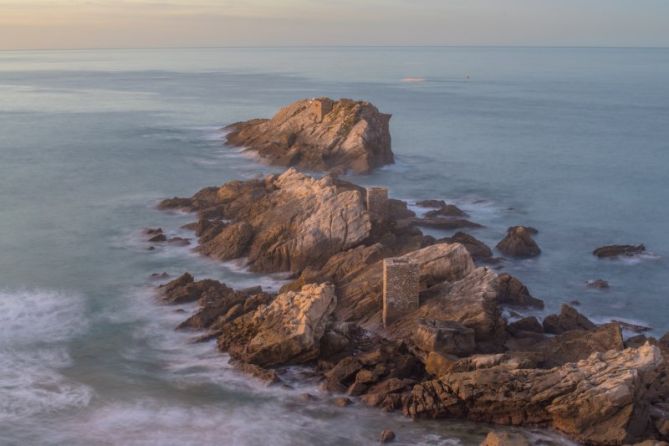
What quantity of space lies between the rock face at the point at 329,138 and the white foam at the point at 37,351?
101 feet

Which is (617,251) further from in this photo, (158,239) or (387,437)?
(387,437)

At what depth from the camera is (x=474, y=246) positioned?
4234 cm

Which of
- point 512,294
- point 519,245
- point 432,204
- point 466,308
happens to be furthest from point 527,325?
point 432,204

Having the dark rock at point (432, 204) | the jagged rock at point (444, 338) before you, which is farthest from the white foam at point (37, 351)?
the dark rock at point (432, 204)

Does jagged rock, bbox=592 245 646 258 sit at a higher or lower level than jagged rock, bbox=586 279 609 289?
higher

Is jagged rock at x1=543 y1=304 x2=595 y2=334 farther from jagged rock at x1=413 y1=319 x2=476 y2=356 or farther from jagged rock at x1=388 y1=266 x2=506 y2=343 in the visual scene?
jagged rock at x1=413 y1=319 x2=476 y2=356

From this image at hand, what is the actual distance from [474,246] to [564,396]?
61.5 feet

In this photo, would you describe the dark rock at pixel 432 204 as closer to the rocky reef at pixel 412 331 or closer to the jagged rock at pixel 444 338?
the rocky reef at pixel 412 331

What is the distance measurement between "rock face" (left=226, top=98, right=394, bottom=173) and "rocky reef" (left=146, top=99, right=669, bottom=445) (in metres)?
22.5

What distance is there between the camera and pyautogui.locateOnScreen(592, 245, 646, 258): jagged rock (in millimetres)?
45000

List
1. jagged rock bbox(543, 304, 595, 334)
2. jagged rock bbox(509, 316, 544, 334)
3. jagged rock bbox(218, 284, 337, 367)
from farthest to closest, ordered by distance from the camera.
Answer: jagged rock bbox(543, 304, 595, 334) < jagged rock bbox(509, 316, 544, 334) < jagged rock bbox(218, 284, 337, 367)

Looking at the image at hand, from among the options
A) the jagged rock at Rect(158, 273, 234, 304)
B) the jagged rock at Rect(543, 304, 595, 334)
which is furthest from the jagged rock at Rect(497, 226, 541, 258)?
the jagged rock at Rect(158, 273, 234, 304)

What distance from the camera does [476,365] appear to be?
25766 millimetres

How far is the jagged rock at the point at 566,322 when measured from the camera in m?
31.7
